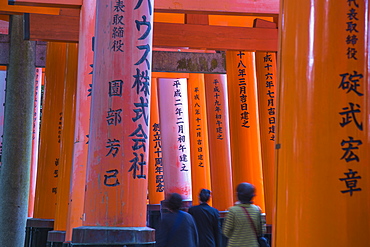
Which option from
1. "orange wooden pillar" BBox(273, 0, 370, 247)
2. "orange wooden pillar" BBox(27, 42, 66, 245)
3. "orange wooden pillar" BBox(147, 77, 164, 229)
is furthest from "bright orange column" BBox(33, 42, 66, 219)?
"orange wooden pillar" BBox(273, 0, 370, 247)

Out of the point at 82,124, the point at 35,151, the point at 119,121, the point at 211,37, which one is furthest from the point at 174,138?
the point at 119,121

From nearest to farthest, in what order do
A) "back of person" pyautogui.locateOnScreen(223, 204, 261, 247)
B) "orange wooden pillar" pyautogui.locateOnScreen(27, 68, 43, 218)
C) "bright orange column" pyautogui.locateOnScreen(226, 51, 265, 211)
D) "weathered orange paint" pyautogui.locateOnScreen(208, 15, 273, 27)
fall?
"back of person" pyautogui.locateOnScreen(223, 204, 261, 247)
"bright orange column" pyautogui.locateOnScreen(226, 51, 265, 211)
"weathered orange paint" pyautogui.locateOnScreen(208, 15, 273, 27)
"orange wooden pillar" pyautogui.locateOnScreen(27, 68, 43, 218)

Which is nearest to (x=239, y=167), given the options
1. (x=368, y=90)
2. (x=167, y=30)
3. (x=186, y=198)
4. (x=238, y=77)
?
(x=238, y=77)

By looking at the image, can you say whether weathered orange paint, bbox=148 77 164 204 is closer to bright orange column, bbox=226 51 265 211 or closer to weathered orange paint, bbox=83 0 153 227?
bright orange column, bbox=226 51 265 211

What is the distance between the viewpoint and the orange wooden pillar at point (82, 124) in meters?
7.45

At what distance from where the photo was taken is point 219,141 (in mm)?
13000

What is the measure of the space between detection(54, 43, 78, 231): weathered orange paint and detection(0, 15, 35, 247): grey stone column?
2.44 m

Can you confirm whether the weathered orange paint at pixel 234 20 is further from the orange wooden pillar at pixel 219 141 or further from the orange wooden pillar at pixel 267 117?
the orange wooden pillar at pixel 267 117

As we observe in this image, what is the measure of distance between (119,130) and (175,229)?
117 cm

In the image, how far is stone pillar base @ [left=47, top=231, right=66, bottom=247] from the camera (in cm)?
921

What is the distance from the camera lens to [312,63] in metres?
2.94

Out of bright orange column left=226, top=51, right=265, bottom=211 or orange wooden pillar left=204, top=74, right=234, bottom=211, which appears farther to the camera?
orange wooden pillar left=204, top=74, right=234, bottom=211

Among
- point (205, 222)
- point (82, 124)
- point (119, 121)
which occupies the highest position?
point (82, 124)

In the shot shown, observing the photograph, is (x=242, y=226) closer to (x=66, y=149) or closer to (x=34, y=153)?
(x=66, y=149)
